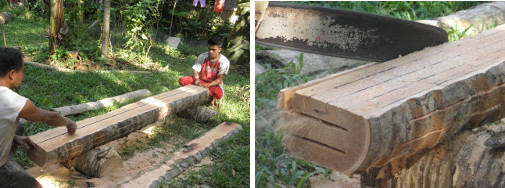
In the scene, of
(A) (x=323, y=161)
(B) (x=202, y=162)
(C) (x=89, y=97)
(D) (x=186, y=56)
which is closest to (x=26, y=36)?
(C) (x=89, y=97)

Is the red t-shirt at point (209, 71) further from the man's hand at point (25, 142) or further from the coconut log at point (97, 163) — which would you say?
the man's hand at point (25, 142)

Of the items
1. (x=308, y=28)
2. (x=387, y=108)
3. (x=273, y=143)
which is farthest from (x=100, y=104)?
(x=387, y=108)

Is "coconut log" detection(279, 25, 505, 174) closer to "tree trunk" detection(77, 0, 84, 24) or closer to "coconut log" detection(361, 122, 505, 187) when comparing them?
"coconut log" detection(361, 122, 505, 187)

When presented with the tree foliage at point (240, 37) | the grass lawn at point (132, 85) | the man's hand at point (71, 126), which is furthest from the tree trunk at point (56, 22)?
the tree foliage at point (240, 37)

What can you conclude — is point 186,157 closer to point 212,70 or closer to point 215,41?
point 212,70

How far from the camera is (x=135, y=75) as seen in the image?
8.27 feet

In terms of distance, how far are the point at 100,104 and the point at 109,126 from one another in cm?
12

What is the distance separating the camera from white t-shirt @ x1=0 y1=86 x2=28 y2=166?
1.78 meters

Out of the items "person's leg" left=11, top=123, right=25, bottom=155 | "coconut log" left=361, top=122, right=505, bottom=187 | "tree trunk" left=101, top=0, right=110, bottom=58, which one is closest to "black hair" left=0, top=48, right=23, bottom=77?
"person's leg" left=11, top=123, right=25, bottom=155

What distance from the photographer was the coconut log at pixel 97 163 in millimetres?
2221

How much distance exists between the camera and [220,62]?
271 cm

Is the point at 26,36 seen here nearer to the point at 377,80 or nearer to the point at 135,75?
the point at 135,75

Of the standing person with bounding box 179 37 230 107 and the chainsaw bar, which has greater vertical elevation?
the chainsaw bar

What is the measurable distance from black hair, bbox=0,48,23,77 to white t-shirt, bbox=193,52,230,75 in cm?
97
